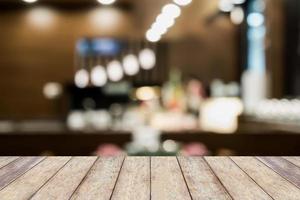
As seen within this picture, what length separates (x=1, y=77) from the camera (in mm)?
8312

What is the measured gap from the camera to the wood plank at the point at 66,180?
1632mm

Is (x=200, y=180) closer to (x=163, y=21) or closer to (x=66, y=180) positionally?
(x=66, y=180)

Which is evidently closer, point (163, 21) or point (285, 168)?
point (285, 168)

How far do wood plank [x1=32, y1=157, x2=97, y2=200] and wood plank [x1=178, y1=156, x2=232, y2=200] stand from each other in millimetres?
395

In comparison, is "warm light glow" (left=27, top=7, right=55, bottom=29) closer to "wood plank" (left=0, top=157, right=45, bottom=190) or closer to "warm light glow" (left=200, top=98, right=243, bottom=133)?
"warm light glow" (left=200, top=98, right=243, bottom=133)

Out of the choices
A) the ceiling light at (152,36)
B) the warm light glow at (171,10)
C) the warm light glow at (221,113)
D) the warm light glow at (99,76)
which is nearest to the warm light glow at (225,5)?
the warm light glow at (171,10)

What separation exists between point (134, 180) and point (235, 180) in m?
0.36

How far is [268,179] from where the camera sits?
1.95 meters

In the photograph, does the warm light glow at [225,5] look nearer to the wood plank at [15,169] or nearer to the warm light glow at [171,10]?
the warm light glow at [171,10]

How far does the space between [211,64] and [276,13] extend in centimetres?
264

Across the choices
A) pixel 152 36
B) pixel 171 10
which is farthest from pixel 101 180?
pixel 152 36

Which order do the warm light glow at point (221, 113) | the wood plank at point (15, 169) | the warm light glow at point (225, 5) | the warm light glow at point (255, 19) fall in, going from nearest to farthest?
the wood plank at point (15, 169) < the warm light glow at point (221, 113) < the warm light glow at point (255, 19) < the warm light glow at point (225, 5)

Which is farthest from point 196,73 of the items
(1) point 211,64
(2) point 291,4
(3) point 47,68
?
(2) point 291,4

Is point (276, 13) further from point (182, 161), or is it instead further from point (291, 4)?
point (182, 161)
